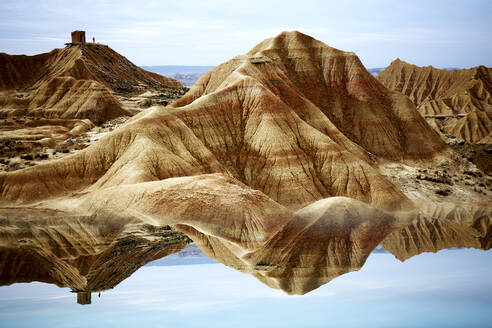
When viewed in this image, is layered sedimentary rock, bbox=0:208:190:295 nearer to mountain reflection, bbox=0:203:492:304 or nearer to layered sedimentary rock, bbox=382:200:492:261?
mountain reflection, bbox=0:203:492:304

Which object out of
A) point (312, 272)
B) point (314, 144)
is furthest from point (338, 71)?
point (312, 272)

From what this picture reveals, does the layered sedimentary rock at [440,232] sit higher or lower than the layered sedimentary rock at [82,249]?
lower

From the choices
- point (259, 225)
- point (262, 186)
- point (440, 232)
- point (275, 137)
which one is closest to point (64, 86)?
point (275, 137)

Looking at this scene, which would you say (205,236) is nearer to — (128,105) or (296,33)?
(296,33)

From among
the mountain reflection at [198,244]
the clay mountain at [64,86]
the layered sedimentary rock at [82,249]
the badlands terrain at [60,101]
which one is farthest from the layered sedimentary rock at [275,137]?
the clay mountain at [64,86]

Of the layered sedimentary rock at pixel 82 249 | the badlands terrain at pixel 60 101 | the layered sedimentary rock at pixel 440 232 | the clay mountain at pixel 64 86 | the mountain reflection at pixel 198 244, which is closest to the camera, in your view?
the layered sedimentary rock at pixel 82 249

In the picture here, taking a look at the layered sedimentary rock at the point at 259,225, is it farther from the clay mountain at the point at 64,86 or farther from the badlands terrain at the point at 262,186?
the clay mountain at the point at 64,86

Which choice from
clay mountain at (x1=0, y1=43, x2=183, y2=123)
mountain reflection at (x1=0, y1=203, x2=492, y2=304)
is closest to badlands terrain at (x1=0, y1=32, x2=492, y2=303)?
mountain reflection at (x1=0, y1=203, x2=492, y2=304)
